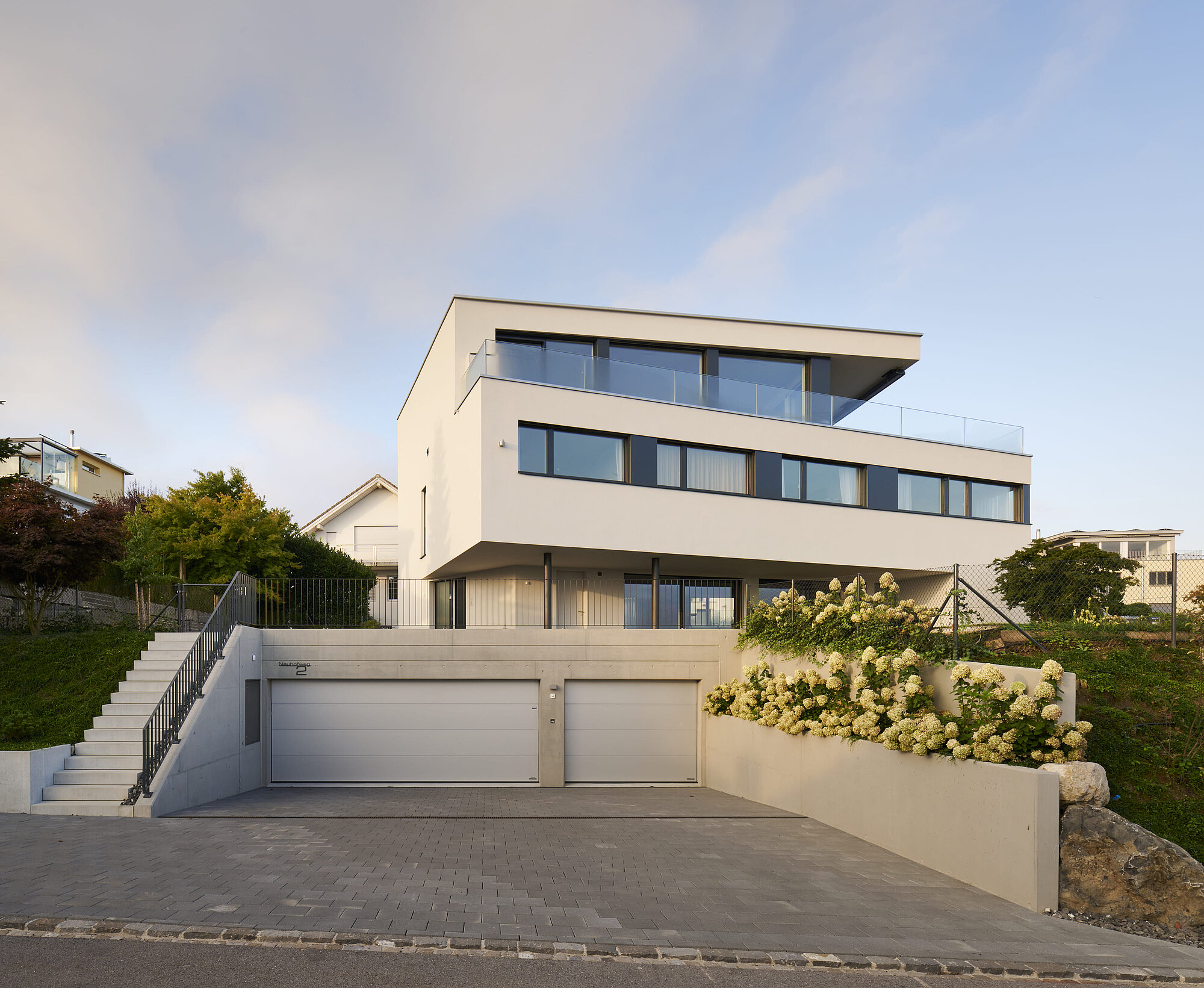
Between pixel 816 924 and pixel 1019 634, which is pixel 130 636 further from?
pixel 1019 634

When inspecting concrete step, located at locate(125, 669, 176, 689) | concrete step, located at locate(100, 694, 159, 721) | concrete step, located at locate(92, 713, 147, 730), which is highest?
concrete step, located at locate(125, 669, 176, 689)

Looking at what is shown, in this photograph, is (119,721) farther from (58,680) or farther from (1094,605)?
(1094,605)

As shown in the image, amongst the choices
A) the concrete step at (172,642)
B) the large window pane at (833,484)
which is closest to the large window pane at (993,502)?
the large window pane at (833,484)

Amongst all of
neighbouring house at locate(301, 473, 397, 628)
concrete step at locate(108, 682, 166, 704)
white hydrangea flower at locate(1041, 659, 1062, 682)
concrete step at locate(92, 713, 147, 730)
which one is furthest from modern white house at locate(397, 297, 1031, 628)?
neighbouring house at locate(301, 473, 397, 628)

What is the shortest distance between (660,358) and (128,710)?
44.1 feet

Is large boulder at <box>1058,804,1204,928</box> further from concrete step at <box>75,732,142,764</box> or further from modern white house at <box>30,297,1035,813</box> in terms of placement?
concrete step at <box>75,732,142,764</box>

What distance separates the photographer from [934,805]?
792 cm

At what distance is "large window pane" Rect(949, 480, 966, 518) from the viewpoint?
69.2ft

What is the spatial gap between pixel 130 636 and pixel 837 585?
13.0m

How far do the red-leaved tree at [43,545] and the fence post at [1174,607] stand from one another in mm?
18404

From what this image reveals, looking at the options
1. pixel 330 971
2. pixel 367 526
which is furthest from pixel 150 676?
pixel 367 526

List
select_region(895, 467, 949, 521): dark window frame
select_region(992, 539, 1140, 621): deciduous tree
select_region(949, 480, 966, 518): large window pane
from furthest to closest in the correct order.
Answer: select_region(949, 480, 966, 518): large window pane → select_region(895, 467, 949, 521): dark window frame → select_region(992, 539, 1140, 621): deciduous tree

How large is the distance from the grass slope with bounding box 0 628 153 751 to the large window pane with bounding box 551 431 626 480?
8.66 metres

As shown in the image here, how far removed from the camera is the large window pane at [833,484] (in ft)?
62.3
